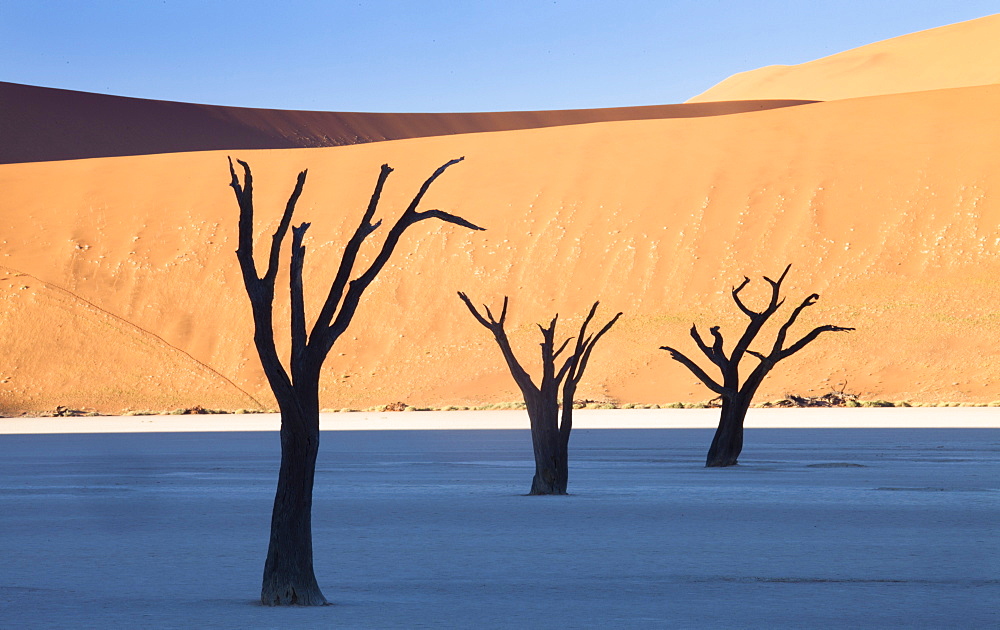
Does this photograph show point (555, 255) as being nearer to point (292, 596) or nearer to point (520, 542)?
point (520, 542)

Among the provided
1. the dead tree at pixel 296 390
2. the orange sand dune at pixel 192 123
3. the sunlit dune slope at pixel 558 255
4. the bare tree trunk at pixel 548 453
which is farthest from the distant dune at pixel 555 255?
the dead tree at pixel 296 390

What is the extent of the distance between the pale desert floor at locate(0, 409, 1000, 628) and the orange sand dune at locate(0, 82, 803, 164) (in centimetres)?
9493

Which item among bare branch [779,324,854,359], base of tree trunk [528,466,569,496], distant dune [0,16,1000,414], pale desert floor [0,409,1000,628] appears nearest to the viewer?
pale desert floor [0,409,1000,628]

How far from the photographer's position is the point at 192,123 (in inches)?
4862

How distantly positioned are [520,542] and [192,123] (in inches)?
4548

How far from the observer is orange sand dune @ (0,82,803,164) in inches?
4523

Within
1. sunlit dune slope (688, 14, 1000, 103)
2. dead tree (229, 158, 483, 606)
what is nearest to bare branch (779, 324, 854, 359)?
dead tree (229, 158, 483, 606)

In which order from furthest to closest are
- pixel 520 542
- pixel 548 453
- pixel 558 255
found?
pixel 558 255, pixel 548 453, pixel 520 542

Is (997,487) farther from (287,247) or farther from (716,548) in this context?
(287,247)

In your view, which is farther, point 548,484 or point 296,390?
point 548,484

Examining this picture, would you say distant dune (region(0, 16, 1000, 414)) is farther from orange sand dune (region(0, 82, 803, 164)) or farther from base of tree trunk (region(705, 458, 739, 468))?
orange sand dune (region(0, 82, 803, 164))

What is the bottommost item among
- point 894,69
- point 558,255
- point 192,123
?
point 558,255

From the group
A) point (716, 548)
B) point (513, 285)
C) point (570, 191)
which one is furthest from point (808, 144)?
point (716, 548)

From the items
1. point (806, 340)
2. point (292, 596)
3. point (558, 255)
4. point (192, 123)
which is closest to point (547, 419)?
point (806, 340)
